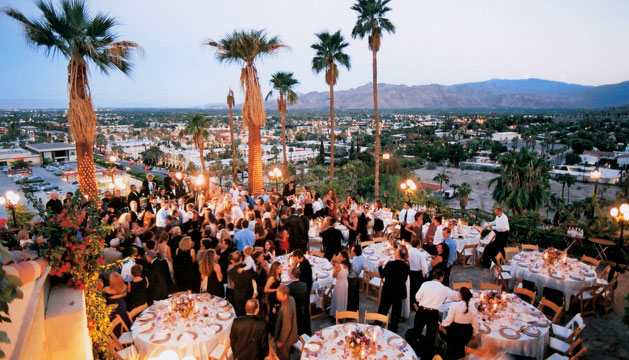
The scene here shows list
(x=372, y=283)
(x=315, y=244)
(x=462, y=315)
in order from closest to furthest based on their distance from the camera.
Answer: (x=462, y=315) < (x=372, y=283) < (x=315, y=244)

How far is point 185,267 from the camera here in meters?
7.28

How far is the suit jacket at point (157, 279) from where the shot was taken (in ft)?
21.5

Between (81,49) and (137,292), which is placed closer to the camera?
(137,292)

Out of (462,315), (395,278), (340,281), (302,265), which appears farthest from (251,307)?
(462,315)

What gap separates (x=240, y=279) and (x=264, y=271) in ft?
1.97

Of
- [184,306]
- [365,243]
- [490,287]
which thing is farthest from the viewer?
[365,243]

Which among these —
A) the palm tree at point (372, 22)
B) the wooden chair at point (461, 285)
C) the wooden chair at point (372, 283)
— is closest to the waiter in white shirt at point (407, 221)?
the wooden chair at point (372, 283)

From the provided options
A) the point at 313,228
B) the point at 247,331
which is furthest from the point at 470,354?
the point at 313,228

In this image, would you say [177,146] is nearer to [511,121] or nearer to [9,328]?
[9,328]

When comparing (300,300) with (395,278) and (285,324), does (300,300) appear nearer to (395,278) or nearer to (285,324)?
(285,324)

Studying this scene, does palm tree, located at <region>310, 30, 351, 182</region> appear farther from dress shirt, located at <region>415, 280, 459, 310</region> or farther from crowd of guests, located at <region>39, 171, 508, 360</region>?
dress shirt, located at <region>415, 280, 459, 310</region>

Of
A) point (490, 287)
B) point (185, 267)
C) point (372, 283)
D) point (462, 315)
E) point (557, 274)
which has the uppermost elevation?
point (185, 267)

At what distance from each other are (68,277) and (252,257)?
11.5 feet

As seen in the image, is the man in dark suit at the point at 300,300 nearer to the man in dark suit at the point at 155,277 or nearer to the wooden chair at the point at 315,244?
the man in dark suit at the point at 155,277
